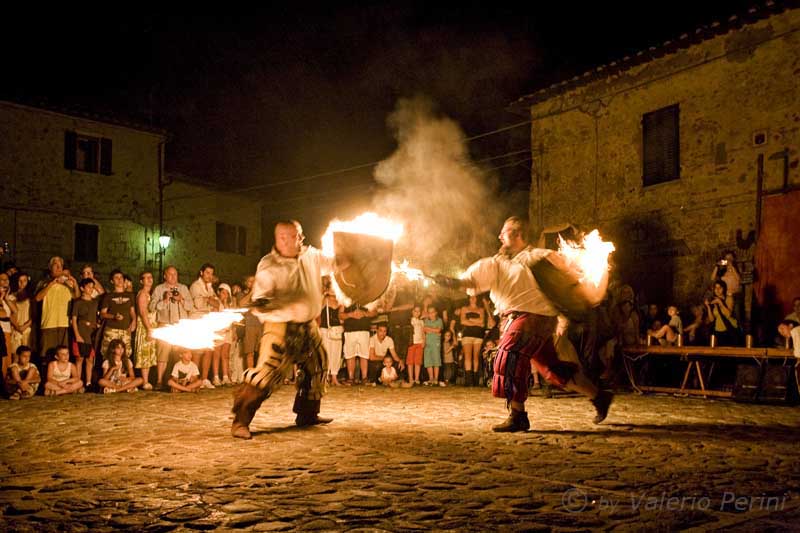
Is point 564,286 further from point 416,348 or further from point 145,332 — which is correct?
point 145,332

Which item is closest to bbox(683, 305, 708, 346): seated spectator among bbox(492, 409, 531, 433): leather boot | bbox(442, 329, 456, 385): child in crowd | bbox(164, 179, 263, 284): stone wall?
bbox(442, 329, 456, 385): child in crowd

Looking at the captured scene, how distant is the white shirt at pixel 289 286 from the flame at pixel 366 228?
18 centimetres

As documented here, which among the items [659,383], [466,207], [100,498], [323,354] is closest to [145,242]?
[466,207]

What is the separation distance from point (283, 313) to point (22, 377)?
6279 millimetres

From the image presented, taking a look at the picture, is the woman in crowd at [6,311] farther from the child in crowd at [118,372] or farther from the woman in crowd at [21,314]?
the child in crowd at [118,372]

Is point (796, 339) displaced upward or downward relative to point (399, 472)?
upward

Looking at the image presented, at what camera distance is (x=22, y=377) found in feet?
35.2

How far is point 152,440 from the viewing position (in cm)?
643

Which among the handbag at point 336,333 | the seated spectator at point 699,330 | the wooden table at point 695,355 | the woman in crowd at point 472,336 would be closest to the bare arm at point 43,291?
the handbag at point 336,333

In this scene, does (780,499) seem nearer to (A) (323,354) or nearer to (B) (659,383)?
(A) (323,354)

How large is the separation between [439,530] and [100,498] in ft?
6.99

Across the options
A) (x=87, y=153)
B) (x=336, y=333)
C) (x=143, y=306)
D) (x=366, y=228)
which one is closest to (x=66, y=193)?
(x=87, y=153)

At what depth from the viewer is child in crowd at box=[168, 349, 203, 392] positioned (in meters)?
11.7

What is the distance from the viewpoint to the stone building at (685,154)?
520 inches
